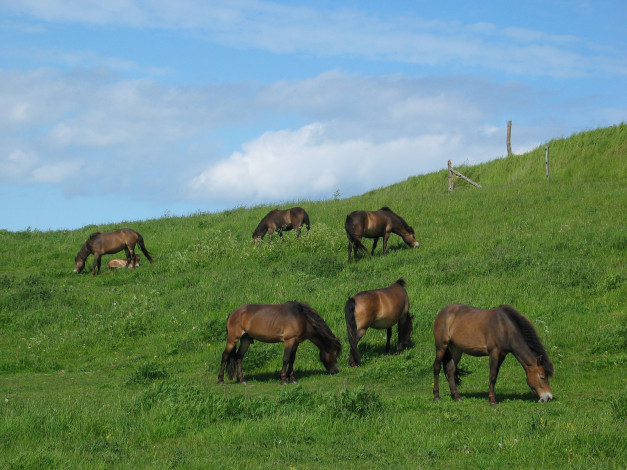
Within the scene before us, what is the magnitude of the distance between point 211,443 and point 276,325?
4538mm

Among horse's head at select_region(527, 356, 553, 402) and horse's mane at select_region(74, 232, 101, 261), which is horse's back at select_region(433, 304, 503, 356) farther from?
horse's mane at select_region(74, 232, 101, 261)

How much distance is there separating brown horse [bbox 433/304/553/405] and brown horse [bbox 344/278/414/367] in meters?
3.13

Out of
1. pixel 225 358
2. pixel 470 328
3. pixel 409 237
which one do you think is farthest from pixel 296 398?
pixel 409 237

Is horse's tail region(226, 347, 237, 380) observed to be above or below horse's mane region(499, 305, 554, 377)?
below

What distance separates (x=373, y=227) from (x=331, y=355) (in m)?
10.3

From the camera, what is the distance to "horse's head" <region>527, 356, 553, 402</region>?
9.41 meters

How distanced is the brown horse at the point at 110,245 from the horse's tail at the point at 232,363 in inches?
525

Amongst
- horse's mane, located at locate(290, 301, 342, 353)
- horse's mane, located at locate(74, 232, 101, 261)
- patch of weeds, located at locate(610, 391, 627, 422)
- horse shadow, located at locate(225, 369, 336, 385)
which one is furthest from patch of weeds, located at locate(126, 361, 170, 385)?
horse's mane, located at locate(74, 232, 101, 261)

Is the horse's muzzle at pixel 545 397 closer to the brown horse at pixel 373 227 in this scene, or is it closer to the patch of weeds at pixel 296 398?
the patch of weeds at pixel 296 398

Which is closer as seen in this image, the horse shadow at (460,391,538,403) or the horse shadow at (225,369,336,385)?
the horse shadow at (460,391,538,403)

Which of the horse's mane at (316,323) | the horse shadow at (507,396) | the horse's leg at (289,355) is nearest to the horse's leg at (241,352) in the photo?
the horse's leg at (289,355)

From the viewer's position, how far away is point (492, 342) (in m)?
9.65

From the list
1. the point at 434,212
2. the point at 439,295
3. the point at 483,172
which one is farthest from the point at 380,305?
the point at 483,172

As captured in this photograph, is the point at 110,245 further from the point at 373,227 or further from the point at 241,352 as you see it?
the point at 241,352
